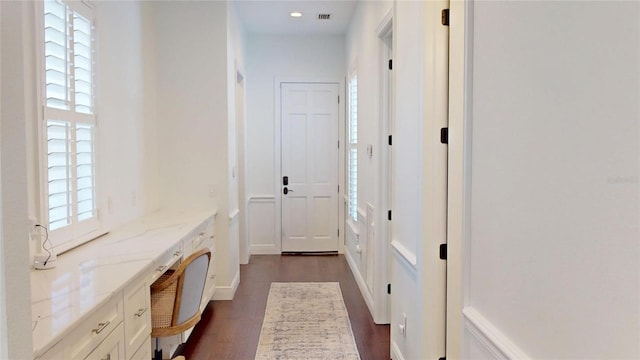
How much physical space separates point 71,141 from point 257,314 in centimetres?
224

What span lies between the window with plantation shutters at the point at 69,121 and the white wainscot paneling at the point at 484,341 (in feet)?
6.94

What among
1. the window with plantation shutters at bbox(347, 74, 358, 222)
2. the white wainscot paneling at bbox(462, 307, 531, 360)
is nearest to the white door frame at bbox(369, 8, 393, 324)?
the window with plantation shutters at bbox(347, 74, 358, 222)

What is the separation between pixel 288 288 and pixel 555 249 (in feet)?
13.1

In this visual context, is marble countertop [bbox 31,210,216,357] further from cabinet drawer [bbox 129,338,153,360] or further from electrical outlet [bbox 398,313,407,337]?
electrical outlet [bbox 398,313,407,337]

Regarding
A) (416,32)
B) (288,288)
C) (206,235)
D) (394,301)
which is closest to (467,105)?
(416,32)

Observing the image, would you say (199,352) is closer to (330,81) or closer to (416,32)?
(416,32)

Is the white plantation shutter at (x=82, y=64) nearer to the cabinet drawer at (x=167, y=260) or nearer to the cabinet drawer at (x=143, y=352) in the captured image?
the cabinet drawer at (x=167, y=260)

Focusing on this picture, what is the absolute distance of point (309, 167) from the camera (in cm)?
645

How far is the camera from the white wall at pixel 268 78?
20.6 feet

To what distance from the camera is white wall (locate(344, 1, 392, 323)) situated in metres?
3.71

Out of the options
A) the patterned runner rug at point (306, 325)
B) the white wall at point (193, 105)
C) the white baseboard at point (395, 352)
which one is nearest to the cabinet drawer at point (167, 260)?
the patterned runner rug at point (306, 325)

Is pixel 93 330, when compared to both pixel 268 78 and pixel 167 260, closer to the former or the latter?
pixel 167 260

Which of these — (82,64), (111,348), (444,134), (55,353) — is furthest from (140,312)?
(444,134)

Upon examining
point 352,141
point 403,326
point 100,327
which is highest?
point 352,141
